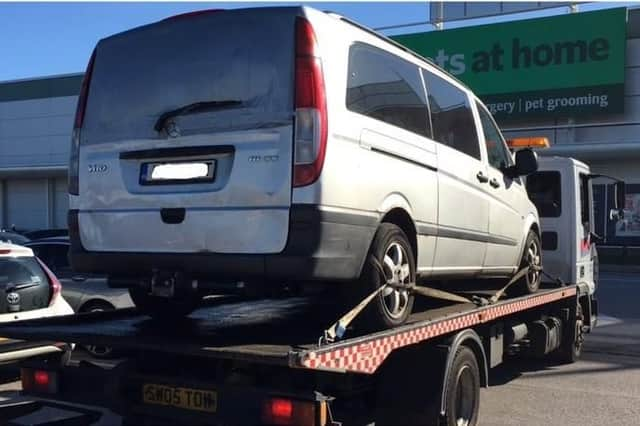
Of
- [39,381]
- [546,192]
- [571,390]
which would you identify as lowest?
[571,390]

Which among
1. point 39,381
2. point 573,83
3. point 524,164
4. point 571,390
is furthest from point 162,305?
point 573,83

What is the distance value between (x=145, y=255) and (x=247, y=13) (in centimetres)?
151

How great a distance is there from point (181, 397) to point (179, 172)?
4.16ft

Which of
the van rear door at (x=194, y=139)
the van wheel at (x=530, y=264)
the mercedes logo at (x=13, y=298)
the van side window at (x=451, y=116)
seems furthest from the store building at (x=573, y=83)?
the van rear door at (x=194, y=139)

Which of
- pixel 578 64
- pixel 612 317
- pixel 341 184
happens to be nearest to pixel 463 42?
pixel 578 64

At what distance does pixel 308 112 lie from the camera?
12.6ft

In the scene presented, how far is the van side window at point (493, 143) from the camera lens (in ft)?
20.8

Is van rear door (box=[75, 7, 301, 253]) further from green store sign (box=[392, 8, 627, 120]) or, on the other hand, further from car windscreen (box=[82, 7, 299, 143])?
green store sign (box=[392, 8, 627, 120])

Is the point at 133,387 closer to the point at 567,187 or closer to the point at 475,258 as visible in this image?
the point at 475,258

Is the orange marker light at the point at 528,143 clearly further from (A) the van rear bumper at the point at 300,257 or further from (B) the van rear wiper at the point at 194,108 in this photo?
(B) the van rear wiper at the point at 194,108

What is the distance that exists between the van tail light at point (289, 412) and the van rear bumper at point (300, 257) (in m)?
0.64

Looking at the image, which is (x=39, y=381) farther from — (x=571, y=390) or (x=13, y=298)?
(x=571, y=390)

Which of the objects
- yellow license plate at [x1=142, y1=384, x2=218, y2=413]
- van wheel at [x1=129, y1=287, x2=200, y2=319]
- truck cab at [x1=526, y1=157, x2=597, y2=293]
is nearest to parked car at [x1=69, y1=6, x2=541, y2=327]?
van wheel at [x1=129, y1=287, x2=200, y2=319]

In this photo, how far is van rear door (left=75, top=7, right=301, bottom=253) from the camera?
12.7 ft
